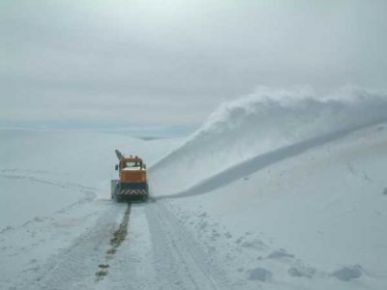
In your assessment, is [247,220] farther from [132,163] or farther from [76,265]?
[132,163]

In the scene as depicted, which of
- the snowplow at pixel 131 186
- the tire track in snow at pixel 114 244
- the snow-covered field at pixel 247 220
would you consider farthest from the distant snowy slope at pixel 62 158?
the tire track in snow at pixel 114 244

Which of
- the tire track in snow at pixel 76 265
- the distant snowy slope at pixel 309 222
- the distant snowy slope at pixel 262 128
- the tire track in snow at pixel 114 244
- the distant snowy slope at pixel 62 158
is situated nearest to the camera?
the tire track in snow at pixel 76 265

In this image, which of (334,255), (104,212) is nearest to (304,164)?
(104,212)

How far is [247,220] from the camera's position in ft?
58.1

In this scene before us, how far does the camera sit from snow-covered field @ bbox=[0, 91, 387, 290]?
10.3 metres

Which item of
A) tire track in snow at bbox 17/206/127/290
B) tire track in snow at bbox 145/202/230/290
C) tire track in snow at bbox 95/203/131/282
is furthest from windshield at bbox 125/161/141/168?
tire track in snow at bbox 17/206/127/290

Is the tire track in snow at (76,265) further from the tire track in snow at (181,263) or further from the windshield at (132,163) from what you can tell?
the windshield at (132,163)

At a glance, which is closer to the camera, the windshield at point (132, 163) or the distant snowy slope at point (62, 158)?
the windshield at point (132, 163)

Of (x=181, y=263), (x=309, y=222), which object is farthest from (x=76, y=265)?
(x=309, y=222)

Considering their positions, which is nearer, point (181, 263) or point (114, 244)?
point (181, 263)

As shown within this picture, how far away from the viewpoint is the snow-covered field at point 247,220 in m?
10.3

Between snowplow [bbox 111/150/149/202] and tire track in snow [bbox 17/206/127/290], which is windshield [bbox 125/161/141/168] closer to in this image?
snowplow [bbox 111/150/149/202]

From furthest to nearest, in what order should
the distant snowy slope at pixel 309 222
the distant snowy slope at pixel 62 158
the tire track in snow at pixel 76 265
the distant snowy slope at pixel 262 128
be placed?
the distant snowy slope at pixel 62 158 → the distant snowy slope at pixel 262 128 → the distant snowy slope at pixel 309 222 → the tire track in snow at pixel 76 265

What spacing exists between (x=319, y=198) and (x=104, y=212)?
10931 millimetres
